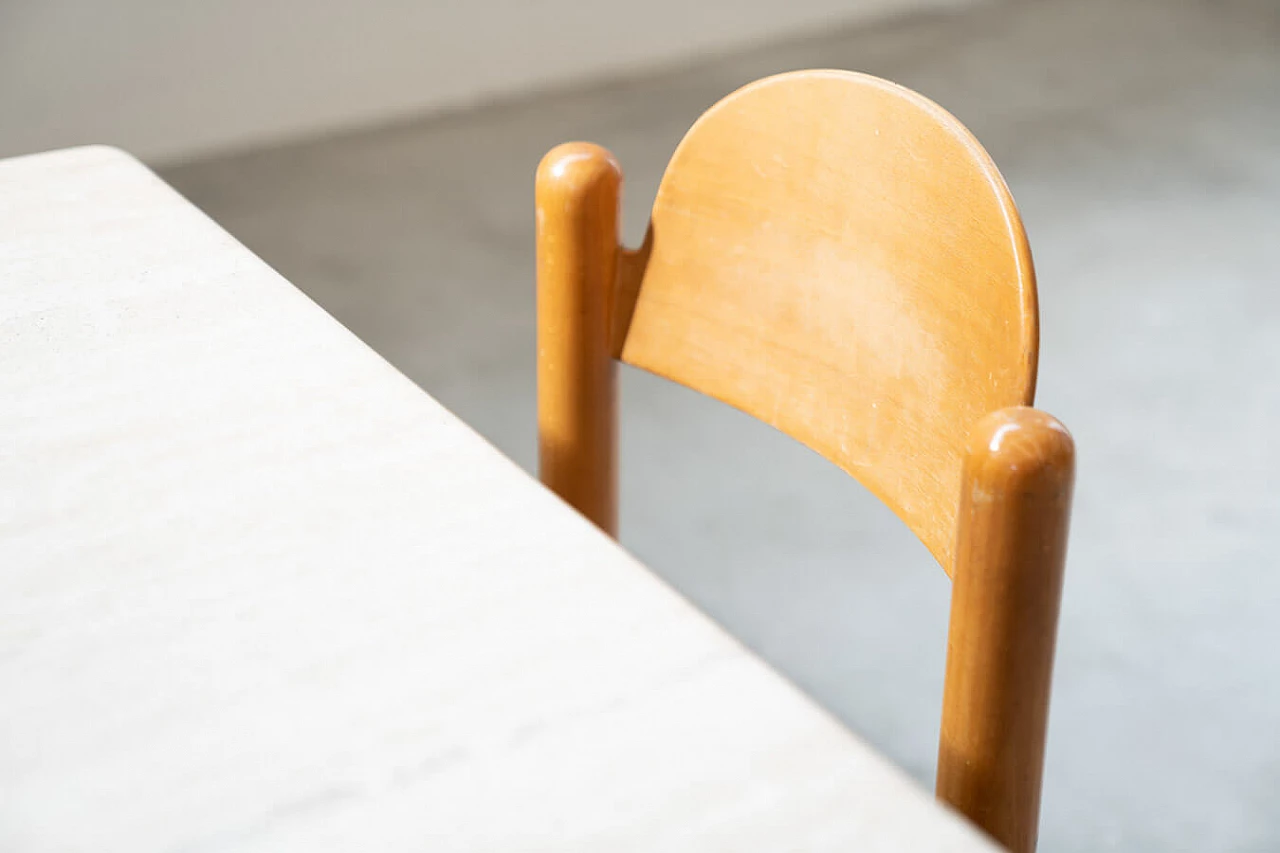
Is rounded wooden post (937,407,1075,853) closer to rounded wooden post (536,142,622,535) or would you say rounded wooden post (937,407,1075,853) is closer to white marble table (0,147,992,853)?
white marble table (0,147,992,853)

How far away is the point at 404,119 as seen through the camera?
10.4ft

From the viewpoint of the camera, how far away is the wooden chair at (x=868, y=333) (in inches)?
22.3

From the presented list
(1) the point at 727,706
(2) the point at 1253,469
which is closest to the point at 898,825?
(1) the point at 727,706

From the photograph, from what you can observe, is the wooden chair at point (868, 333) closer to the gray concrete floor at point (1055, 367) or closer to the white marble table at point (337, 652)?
the white marble table at point (337, 652)

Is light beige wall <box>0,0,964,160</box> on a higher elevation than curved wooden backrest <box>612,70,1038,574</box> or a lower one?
lower

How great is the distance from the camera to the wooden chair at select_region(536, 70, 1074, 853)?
0.57m

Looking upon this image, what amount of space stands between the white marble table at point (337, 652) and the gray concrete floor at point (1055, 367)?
102cm

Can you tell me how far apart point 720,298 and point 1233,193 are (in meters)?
2.30

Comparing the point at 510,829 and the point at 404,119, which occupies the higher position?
the point at 510,829

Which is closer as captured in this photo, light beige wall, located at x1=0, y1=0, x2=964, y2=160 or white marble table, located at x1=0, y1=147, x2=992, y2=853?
white marble table, located at x1=0, y1=147, x2=992, y2=853

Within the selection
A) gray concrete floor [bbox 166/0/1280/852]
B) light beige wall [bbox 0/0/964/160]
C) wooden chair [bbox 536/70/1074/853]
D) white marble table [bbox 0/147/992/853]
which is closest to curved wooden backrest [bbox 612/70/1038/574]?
wooden chair [bbox 536/70/1074/853]

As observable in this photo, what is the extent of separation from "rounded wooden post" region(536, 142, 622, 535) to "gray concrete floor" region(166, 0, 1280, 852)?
2.60 ft

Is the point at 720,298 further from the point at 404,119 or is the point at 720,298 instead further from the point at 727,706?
the point at 404,119

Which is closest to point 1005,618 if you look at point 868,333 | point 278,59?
point 868,333
